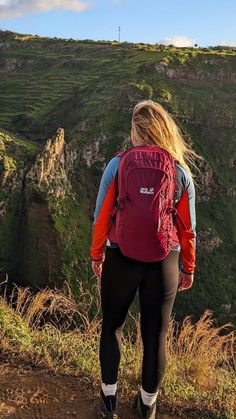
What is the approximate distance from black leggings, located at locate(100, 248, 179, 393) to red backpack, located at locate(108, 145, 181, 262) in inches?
5.4

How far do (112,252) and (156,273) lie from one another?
33 cm

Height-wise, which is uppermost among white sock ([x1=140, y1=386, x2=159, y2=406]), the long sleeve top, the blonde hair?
the blonde hair

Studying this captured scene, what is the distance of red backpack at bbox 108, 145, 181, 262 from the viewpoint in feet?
10.1

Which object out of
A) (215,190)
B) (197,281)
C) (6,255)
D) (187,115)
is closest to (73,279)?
(6,255)

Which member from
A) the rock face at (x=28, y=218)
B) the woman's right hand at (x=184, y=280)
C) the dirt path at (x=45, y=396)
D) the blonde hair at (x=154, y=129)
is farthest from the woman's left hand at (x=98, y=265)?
the rock face at (x=28, y=218)

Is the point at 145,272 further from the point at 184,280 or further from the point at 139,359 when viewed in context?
the point at 139,359

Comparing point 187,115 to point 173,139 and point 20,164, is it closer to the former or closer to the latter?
point 20,164

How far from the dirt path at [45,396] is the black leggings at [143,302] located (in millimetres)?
355

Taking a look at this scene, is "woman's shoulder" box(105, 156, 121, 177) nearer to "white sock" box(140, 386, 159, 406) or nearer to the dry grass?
"white sock" box(140, 386, 159, 406)

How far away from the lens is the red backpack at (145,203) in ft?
10.1

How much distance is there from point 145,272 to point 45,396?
1.36 m

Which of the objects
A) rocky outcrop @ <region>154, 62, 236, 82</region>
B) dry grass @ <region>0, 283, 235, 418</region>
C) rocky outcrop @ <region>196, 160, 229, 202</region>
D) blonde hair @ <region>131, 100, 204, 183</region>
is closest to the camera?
blonde hair @ <region>131, 100, 204, 183</region>

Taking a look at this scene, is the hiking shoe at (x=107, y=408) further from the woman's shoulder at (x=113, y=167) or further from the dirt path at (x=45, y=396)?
the woman's shoulder at (x=113, y=167)

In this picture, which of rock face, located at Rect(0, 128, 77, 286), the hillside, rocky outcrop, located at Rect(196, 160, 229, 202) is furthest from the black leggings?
rocky outcrop, located at Rect(196, 160, 229, 202)
